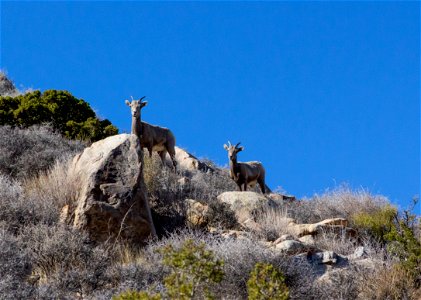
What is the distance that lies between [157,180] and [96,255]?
486 centimetres

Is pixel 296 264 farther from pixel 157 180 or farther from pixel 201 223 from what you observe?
pixel 157 180

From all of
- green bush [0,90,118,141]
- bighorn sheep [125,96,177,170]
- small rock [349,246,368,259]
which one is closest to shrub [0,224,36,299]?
small rock [349,246,368,259]

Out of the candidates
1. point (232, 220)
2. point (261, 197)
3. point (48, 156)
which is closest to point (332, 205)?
point (261, 197)

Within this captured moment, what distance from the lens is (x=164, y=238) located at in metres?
12.7

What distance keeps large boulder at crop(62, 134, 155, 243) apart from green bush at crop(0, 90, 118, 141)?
8864 millimetres

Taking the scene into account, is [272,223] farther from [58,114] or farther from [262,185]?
[58,114]

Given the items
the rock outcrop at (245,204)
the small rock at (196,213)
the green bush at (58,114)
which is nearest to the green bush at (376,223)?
the rock outcrop at (245,204)

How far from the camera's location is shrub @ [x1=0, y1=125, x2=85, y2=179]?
16.2m

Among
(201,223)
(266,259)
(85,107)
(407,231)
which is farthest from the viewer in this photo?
(85,107)

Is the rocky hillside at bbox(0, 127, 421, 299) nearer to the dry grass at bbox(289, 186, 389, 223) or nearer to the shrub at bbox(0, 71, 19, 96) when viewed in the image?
the dry grass at bbox(289, 186, 389, 223)

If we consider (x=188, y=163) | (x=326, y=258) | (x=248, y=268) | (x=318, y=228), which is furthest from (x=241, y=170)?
(x=248, y=268)

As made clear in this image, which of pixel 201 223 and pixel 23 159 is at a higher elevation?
pixel 23 159

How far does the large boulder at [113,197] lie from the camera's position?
1256cm

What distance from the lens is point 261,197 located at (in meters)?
16.8
